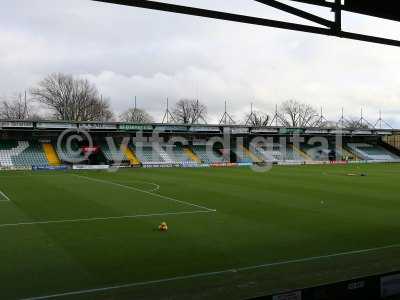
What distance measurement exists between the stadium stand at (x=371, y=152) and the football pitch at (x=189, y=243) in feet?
151

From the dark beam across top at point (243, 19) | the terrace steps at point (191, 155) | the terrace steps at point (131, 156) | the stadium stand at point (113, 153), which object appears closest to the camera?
the dark beam across top at point (243, 19)

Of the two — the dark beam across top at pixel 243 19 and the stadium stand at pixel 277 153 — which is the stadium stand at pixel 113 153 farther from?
the dark beam across top at pixel 243 19

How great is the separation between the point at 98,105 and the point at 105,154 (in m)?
30.9

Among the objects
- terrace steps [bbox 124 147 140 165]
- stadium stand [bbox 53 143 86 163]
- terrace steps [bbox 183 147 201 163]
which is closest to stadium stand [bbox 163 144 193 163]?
terrace steps [bbox 183 147 201 163]

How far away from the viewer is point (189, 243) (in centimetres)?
1083

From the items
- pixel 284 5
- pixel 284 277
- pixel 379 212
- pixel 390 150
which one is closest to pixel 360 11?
pixel 284 5

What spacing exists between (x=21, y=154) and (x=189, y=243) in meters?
41.7

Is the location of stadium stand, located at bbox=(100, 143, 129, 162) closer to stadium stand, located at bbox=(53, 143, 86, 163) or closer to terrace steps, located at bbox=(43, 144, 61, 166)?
stadium stand, located at bbox=(53, 143, 86, 163)

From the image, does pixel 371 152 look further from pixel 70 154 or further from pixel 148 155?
pixel 70 154

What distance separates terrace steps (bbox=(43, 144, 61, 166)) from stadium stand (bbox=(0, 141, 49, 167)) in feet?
1.28

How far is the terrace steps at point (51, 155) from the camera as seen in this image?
4767cm

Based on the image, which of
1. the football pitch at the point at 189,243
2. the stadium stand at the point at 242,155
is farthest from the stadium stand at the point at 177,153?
the football pitch at the point at 189,243

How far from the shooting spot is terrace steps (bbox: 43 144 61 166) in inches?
1877

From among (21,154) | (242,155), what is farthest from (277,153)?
(21,154)
